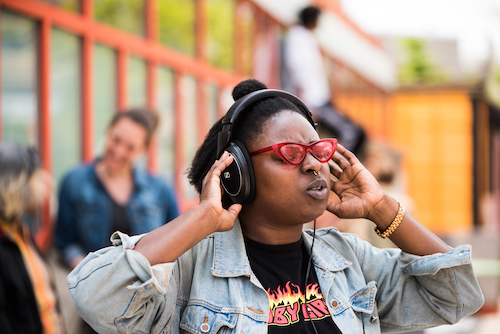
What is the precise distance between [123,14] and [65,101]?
1345 millimetres

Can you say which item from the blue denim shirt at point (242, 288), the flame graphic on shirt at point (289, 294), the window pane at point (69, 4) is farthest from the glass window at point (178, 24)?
the flame graphic on shirt at point (289, 294)

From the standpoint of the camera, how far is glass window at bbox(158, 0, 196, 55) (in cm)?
654

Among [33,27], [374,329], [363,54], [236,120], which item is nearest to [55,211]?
[33,27]

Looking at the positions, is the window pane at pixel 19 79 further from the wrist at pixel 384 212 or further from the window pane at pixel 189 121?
the wrist at pixel 384 212

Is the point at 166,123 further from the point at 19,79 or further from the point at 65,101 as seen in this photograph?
the point at 19,79

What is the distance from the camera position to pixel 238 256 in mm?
1866

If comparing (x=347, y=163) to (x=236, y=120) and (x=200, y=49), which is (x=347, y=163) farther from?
(x=200, y=49)

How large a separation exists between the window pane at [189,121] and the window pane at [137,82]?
2.60ft

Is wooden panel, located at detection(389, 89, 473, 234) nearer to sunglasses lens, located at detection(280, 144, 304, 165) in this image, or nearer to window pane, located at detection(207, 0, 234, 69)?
window pane, located at detection(207, 0, 234, 69)

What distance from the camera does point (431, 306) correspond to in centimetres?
202

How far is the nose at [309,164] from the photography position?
1846mm

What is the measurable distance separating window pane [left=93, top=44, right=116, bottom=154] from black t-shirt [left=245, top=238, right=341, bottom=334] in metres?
3.63

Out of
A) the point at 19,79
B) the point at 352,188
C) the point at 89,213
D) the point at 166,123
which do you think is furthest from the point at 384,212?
the point at 166,123

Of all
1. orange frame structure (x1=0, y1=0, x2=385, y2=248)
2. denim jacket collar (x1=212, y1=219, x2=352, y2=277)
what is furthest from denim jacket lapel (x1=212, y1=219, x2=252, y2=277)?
orange frame structure (x1=0, y1=0, x2=385, y2=248)
